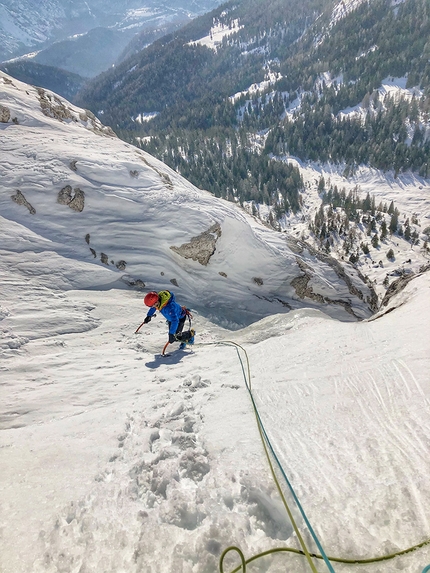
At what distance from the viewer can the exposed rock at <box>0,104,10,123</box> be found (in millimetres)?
12617

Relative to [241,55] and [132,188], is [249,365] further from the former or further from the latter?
[241,55]

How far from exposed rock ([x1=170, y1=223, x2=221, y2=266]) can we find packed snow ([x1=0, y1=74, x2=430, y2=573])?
14 cm

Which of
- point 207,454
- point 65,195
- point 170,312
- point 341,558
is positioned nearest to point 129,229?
point 65,195

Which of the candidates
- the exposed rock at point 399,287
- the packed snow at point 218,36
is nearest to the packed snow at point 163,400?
the exposed rock at point 399,287

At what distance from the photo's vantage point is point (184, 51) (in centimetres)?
18600

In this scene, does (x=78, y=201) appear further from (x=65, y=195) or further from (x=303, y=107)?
(x=303, y=107)

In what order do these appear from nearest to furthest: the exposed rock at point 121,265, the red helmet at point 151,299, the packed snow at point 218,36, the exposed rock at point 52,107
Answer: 1. the red helmet at point 151,299
2. the exposed rock at point 121,265
3. the exposed rock at point 52,107
4. the packed snow at point 218,36

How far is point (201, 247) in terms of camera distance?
A: 13.1 m

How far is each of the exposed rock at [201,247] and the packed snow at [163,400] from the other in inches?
5.7

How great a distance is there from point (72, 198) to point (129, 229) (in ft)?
7.96

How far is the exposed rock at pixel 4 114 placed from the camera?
12.6m

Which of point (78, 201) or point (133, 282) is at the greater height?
point (78, 201)

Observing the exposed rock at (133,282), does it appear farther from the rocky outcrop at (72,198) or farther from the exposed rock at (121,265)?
the rocky outcrop at (72,198)

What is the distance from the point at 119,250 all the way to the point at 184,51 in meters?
227
